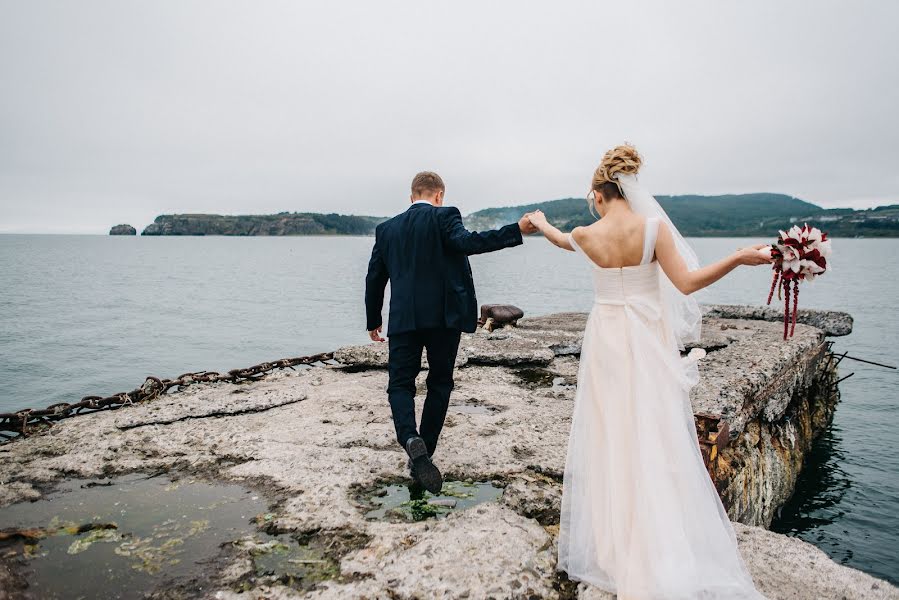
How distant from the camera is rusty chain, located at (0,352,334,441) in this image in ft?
18.4

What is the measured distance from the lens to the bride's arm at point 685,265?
10.5 ft

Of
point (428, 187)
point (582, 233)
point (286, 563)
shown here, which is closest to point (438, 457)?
point (286, 563)

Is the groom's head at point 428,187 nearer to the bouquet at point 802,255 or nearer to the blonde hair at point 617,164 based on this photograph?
the blonde hair at point 617,164

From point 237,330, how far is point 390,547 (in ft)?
82.9

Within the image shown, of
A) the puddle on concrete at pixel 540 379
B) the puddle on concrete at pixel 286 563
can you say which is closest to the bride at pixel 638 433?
the puddle on concrete at pixel 286 563

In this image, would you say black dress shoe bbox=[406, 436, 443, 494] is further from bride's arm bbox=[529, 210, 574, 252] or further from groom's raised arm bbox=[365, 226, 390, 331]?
bride's arm bbox=[529, 210, 574, 252]

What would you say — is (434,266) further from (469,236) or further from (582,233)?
(582,233)

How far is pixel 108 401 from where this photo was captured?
20.5 ft

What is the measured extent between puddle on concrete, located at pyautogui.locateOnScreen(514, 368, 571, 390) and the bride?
12.9ft

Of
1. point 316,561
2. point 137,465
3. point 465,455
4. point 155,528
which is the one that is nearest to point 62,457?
point 137,465

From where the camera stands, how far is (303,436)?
5.49 metres

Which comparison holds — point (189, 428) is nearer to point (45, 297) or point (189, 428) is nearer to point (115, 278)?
point (45, 297)

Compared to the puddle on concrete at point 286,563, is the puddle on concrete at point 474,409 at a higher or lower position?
lower

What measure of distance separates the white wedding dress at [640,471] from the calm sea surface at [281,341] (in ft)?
20.8
